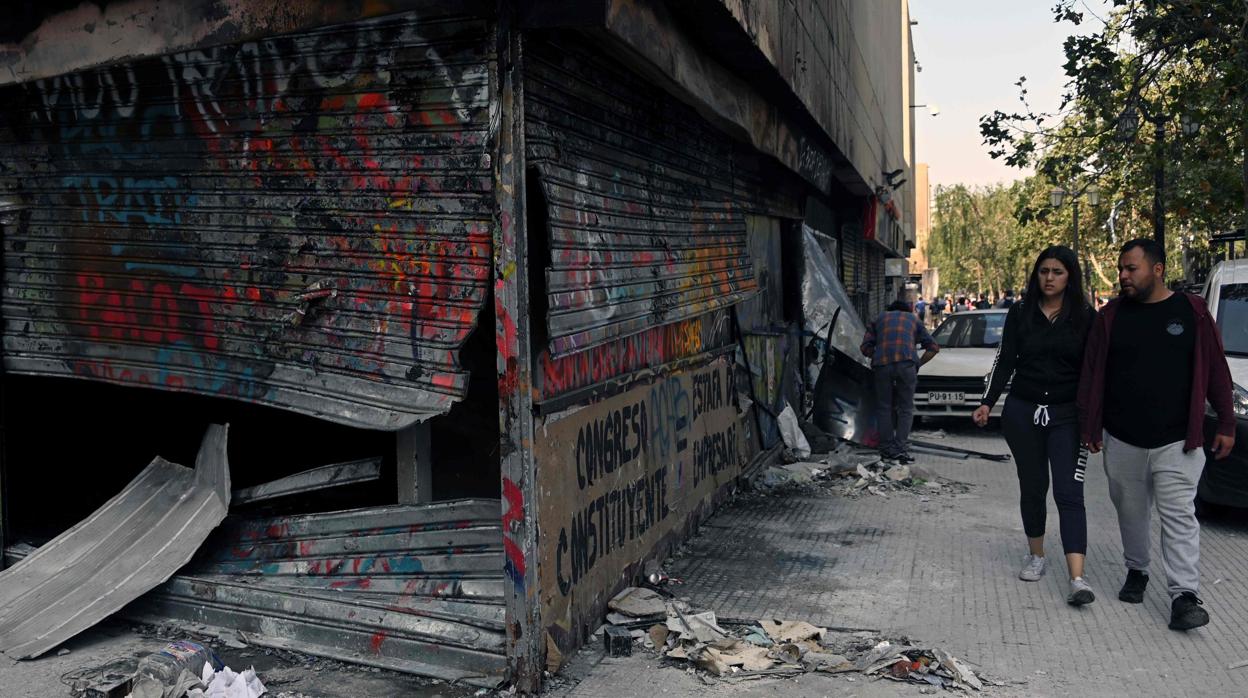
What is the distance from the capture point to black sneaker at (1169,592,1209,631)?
520 centimetres

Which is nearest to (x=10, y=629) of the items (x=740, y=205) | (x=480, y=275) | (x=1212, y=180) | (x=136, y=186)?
(x=136, y=186)

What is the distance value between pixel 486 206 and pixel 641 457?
228 centimetres

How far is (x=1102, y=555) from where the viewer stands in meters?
6.86

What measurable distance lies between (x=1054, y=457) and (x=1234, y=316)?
3.95 meters

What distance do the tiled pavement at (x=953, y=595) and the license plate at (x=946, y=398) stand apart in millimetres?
4128

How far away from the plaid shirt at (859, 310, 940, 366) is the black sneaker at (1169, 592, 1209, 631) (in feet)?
18.1

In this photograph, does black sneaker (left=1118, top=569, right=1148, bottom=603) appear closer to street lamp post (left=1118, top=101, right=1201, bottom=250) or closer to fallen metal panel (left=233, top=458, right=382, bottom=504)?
fallen metal panel (left=233, top=458, right=382, bottom=504)

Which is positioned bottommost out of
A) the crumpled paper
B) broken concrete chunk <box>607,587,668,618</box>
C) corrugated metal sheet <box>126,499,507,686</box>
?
broken concrete chunk <box>607,587,668,618</box>

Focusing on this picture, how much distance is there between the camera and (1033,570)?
20.6ft

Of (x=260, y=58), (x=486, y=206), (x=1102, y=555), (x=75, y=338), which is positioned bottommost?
(x=1102, y=555)

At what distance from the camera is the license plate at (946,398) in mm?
13086

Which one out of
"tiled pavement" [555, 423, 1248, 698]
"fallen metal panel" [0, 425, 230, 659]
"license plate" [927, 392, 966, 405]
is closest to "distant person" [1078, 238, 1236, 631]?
"tiled pavement" [555, 423, 1248, 698]

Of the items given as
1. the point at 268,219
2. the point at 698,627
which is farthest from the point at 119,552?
the point at 698,627

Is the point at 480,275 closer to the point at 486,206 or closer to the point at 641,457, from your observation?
the point at 486,206
